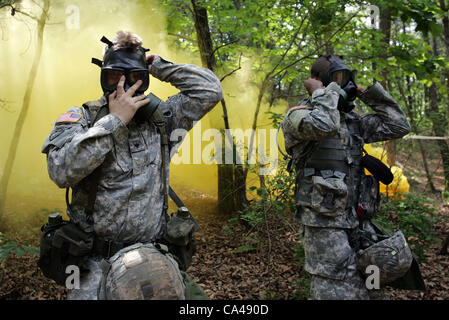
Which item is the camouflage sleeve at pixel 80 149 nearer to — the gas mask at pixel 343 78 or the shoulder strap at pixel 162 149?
the shoulder strap at pixel 162 149

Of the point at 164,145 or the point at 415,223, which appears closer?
the point at 164,145

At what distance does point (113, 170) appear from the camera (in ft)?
7.48

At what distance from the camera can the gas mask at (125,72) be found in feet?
7.76

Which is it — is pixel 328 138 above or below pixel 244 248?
above

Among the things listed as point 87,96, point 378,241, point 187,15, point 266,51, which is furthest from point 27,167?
point 378,241

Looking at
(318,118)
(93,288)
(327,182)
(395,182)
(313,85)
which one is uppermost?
(313,85)

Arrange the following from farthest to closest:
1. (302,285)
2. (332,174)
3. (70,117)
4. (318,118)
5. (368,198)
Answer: (302,285) → (368,198) → (332,174) → (318,118) → (70,117)

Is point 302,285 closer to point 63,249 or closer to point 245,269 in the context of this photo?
point 245,269

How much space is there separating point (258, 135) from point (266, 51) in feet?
6.48

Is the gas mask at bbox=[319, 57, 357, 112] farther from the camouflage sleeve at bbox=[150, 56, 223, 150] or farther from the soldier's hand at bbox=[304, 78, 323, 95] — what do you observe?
the camouflage sleeve at bbox=[150, 56, 223, 150]

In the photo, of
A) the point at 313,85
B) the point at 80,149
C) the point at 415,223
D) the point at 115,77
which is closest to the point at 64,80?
the point at 313,85

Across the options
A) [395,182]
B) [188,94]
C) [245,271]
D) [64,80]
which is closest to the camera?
[188,94]

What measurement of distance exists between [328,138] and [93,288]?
2376 millimetres

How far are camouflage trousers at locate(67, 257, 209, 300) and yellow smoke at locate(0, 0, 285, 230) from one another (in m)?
5.14
